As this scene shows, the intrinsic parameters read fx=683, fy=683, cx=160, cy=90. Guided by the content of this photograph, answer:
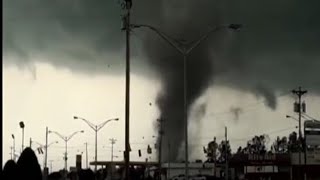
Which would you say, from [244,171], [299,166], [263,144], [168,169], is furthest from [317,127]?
[263,144]

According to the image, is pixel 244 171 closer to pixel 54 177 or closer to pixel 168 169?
pixel 168 169

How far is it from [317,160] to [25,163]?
376 ft

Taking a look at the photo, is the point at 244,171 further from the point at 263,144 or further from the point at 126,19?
the point at 126,19

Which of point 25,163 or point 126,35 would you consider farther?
point 126,35

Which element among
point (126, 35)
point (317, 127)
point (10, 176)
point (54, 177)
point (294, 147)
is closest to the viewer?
point (10, 176)

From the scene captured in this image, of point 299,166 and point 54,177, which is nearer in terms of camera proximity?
point 54,177

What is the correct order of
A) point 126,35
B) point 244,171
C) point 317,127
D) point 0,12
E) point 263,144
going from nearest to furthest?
point 0,12
point 126,35
point 317,127
point 244,171
point 263,144

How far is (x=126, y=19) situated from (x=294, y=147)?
408 feet

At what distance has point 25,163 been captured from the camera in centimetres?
923

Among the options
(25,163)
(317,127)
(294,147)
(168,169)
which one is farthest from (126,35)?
(294,147)

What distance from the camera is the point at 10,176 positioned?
9.12m

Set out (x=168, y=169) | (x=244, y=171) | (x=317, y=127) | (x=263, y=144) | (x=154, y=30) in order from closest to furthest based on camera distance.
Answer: (x=154, y=30), (x=317, y=127), (x=244, y=171), (x=168, y=169), (x=263, y=144)

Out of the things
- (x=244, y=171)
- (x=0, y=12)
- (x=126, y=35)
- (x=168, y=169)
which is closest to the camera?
(x=0, y=12)

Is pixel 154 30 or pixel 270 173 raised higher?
pixel 154 30
